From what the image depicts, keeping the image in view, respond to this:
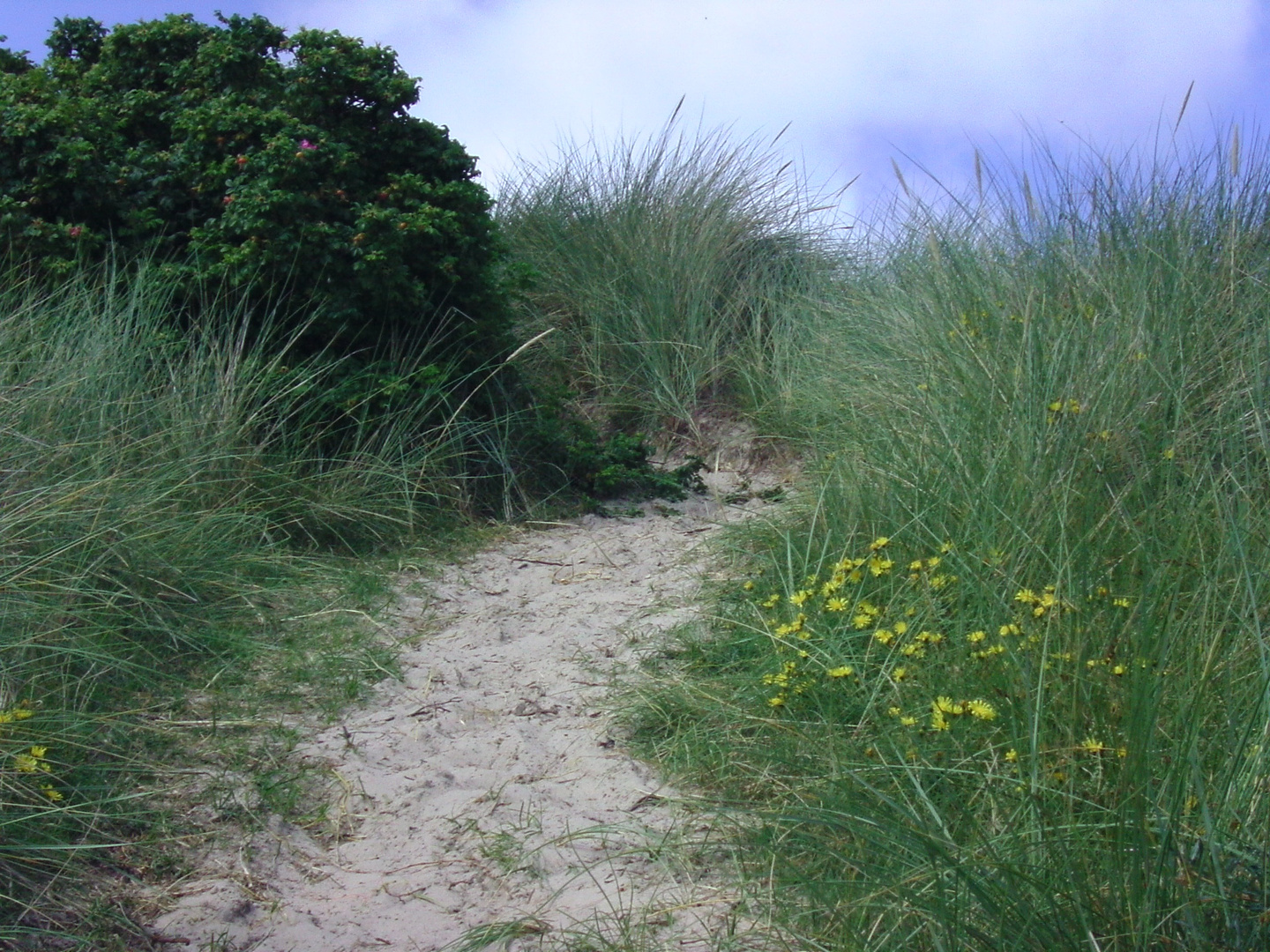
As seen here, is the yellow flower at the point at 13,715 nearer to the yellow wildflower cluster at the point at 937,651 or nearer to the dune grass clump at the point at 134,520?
the dune grass clump at the point at 134,520

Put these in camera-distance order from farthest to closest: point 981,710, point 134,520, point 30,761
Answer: point 134,520 → point 30,761 → point 981,710

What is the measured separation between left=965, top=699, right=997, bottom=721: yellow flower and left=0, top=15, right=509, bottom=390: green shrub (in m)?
3.50

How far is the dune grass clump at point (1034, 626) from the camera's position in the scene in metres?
1.95

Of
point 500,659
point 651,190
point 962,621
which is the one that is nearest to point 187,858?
point 500,659

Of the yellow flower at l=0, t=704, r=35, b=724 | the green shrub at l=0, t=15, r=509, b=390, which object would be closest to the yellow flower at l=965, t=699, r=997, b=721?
the yellow flower at l=0, t=704, r=35, b=724

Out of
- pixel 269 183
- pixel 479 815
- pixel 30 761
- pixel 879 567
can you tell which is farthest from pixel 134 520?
pixel 879 567

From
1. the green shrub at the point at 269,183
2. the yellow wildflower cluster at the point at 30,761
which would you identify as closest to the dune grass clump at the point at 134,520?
the yellow wildflower cluster at the point at 30,761

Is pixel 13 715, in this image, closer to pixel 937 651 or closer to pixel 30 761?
pixel 30 761

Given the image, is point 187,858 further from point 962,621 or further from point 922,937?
point 962,621

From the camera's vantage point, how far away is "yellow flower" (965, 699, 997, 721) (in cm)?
235

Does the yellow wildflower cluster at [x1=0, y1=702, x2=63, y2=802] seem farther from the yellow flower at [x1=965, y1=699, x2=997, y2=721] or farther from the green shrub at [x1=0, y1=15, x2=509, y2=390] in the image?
the green shrub at [x1=0, y1=15, x2=509, y2=390]

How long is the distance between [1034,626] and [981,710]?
41 centimetres

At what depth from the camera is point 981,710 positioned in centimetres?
236

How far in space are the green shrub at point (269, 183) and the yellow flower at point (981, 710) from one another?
3502 mm
